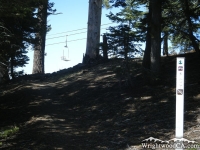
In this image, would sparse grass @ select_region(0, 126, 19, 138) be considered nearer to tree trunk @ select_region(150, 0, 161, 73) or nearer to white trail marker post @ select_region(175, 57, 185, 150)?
white trail marker post @ select_region(175, 57, 185, 150)

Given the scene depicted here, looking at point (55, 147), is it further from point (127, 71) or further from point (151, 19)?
point (151, 19)

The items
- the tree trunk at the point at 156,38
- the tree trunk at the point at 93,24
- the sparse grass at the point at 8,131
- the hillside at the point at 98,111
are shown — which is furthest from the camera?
the tree trunk at the point at 93,24

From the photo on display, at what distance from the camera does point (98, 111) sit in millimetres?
9773

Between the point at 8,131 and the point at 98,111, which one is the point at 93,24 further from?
the point at 8,131

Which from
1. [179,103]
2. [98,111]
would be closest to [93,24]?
[98,111]

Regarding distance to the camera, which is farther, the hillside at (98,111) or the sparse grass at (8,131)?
the sparse grass at (8,131)

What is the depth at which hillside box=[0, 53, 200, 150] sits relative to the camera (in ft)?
23.3

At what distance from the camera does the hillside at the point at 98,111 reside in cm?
709

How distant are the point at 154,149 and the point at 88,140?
1.87m

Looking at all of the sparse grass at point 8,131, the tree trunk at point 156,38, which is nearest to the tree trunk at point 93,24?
the tree trunk at point 156,38

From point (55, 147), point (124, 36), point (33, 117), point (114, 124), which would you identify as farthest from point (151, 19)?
point (55, 147)

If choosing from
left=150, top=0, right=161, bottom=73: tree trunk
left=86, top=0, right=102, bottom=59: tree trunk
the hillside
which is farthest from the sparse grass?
left=86, top=0, right=102, bottom=59: tree trunk

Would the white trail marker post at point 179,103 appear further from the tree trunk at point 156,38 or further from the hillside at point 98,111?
the tree trunk at point 156,38

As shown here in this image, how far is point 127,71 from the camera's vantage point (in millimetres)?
10945
